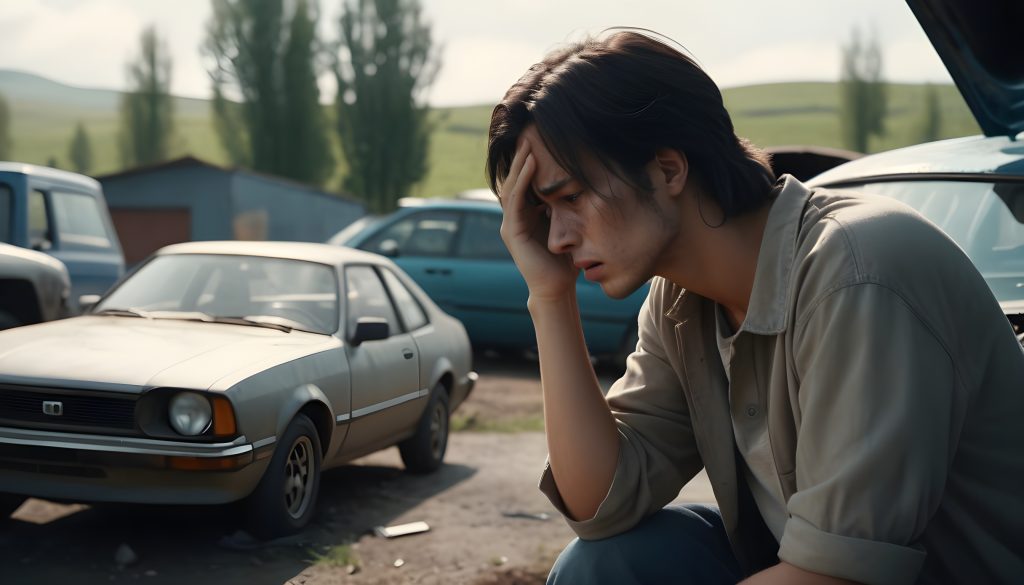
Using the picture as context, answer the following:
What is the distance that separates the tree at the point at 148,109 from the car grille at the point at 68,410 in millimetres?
60737

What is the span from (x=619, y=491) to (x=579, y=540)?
6.2 inches

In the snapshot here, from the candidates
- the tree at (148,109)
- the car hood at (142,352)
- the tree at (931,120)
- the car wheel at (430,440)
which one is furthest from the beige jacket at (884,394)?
the tree at (931,120)

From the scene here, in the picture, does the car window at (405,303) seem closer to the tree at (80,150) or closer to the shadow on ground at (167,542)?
the shadow on ground at (167,542)

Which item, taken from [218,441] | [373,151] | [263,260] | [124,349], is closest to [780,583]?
[218,441]

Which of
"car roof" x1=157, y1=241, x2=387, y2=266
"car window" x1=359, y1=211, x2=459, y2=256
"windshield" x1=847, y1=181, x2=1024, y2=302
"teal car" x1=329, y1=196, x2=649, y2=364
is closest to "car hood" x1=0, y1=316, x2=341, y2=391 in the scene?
"car roof" x1=157, y1=241, x2=387, y2=266

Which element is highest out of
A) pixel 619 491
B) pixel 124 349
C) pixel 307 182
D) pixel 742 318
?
pixel 742 318

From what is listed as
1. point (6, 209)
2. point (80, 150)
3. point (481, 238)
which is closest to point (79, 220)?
point (6, 209)

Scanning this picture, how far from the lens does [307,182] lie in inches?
1871

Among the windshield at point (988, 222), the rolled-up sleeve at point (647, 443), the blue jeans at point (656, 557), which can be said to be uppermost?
the windshield at point (988, 222)

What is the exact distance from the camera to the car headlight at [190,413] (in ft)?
14.1

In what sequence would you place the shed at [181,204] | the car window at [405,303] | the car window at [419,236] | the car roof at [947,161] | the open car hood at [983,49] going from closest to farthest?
the open car hood at [983,49] < the car roof at [947,161] < the car window at [405,303] < the car window at [419,236] < the shed at [181,204]

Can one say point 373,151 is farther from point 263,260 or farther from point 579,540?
point 579,540

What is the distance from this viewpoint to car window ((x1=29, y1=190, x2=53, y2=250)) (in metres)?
8.30

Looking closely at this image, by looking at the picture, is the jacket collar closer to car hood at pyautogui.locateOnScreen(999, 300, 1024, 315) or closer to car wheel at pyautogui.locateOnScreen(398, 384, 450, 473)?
car hood at pyautogui.locateOnScreen(999, 300, 1024, 315)
